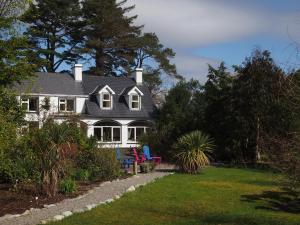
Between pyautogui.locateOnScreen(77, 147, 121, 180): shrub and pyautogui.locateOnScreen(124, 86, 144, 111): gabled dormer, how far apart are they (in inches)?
1220

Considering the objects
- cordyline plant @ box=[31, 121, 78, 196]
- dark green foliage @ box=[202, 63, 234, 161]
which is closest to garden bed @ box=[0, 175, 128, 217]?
cordyline plant @ box=[31, 121, 78, 196]

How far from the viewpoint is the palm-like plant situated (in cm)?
2334

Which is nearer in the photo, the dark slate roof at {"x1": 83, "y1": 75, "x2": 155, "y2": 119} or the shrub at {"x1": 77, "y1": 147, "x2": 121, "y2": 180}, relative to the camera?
the shrub at {"x1": 77, "y1": 147, "x2": 121, "y2": 180}

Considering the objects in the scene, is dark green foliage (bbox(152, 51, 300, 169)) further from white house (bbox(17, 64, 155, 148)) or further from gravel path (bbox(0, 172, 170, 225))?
white house (bbox(17, 64, 155, 148))

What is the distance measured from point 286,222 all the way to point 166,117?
105 ft

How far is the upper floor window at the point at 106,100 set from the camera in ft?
167

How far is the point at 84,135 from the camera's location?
73.3 ft

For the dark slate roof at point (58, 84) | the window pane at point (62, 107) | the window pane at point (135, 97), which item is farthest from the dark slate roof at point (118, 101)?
the window pane at point (62, 107)

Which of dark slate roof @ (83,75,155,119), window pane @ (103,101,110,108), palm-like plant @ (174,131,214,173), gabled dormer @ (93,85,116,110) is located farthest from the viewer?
window pane @ (103,101,110,108)

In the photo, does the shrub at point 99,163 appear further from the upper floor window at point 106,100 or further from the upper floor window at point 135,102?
the upper floor window at point 135,102

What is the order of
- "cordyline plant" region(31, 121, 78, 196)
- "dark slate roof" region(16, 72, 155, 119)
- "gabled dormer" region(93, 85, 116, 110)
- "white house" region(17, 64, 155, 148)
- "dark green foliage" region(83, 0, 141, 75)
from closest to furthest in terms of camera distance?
"cordyline plant" region(31, 121, 78, 196) → "white house" region(17, 64, 155, 148) → "dark slate roof" region(16, 72, 155, 119) → "gabled dormer" region(93, 85, 116, 110) → "dark green foliage" region(83, 0, 141, 75)

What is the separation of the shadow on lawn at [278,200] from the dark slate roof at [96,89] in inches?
1354

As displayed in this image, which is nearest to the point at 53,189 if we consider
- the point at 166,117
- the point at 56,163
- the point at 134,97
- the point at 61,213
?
the point at 56,163

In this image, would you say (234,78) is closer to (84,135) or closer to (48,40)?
(84,135)
